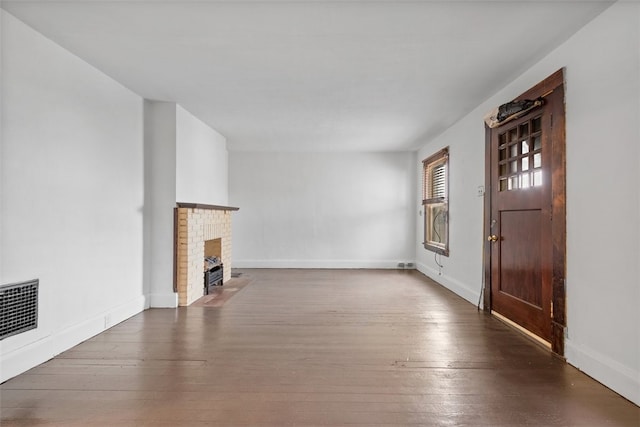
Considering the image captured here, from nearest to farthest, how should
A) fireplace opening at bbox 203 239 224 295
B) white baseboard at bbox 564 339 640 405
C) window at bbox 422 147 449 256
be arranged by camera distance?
white baseboard at bbox 564 339 640 405
fireplace opening at bbox 203 239 224 295
window at bbox 422 147 449 256

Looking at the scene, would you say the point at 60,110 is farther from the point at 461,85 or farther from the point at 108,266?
the point at 461,85

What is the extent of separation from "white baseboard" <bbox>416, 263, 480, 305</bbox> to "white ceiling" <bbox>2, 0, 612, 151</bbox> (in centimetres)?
234

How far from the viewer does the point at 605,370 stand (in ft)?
7.38

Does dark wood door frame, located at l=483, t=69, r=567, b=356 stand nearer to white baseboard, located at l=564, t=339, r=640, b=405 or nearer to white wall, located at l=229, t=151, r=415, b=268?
white baseboard, located at l=564, t=339, r=640, b=405

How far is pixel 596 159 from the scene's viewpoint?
2.35 meters

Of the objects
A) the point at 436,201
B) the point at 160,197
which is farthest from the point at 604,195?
the point at 160,197

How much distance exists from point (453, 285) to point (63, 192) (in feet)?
15.7

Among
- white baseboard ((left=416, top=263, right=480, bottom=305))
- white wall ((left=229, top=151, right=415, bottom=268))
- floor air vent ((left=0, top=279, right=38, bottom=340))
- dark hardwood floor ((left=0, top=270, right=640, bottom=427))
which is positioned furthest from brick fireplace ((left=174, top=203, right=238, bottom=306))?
white baseboard ((left=416, top=263, right=480, bottom=305))

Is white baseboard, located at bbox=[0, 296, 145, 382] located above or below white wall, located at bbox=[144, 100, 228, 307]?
below

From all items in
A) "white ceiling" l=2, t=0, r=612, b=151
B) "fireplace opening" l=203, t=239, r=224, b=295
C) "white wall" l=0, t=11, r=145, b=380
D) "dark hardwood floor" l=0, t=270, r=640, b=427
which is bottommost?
"dark hardwood floor" l=0, t=270, r=640, b=427

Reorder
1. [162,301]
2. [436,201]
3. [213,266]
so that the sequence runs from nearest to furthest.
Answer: [162,301] < [213,266] < [436,201]

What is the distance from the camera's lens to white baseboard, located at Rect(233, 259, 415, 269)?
7348mm

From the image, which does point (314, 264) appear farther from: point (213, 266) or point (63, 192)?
point (63, 192)

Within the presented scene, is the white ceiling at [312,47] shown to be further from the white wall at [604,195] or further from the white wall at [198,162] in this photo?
the white wall at [198,162]
